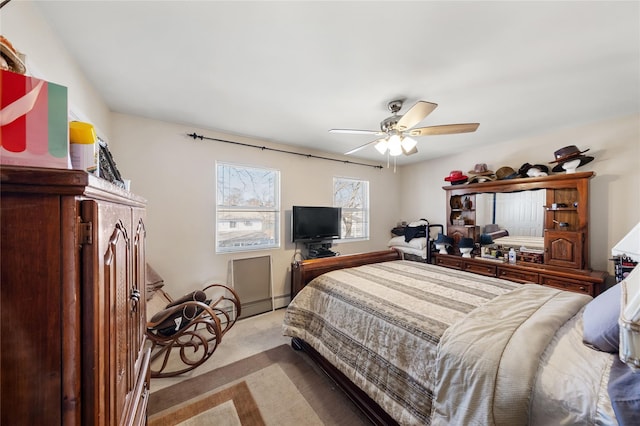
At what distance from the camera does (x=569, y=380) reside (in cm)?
97

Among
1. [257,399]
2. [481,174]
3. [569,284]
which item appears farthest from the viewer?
[481,174]

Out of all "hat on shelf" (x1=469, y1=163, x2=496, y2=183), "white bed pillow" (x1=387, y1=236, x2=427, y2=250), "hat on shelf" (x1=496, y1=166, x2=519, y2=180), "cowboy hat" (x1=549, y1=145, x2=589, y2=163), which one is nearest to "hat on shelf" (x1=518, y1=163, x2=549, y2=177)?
"hat on shelf" (x1=496, y1=166, x2=519, y2=180)

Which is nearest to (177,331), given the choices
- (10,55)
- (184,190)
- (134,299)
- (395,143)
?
(134,299)

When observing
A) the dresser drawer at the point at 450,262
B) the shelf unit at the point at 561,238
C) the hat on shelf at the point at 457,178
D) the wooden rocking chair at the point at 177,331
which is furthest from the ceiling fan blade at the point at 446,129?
the wooden rocking chair at the point at 177,331

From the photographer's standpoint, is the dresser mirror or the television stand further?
the television stand

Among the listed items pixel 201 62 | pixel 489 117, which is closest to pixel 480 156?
pixel 489 117

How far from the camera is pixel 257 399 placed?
1775mm

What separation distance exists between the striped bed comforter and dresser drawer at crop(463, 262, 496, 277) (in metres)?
1.19

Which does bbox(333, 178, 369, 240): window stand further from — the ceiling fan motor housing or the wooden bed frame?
the ceiling fan motor housing

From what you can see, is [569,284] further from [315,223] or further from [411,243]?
[315,223]

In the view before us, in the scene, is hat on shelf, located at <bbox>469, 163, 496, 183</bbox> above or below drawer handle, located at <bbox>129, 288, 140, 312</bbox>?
above

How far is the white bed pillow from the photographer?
164 inches

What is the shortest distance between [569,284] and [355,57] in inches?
134

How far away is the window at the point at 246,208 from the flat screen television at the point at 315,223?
30 cm
